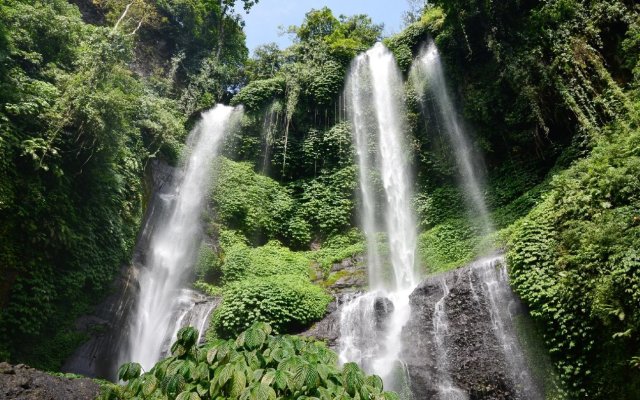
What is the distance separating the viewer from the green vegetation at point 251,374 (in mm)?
2664

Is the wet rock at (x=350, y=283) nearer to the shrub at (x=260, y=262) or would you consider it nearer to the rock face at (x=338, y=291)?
the rock face at (x=338, y=291)

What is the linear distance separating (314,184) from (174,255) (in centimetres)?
615

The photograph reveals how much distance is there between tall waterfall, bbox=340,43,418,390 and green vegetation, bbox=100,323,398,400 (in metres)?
6.13

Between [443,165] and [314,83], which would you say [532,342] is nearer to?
[443,165]

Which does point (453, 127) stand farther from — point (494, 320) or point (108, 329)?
point (108, 329)

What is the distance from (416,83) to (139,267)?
500 inches

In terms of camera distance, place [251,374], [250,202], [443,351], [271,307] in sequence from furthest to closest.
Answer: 1. [250,202]
2. [271,307]
3. [443,351]
4. [251,374]

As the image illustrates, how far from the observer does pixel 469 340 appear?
828 cm

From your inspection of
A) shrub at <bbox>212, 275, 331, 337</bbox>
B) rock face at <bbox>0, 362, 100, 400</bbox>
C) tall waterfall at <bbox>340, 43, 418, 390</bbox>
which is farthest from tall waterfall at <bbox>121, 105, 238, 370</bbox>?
tall waterfall at <bbox>340, 43, 418, 390</bbox>

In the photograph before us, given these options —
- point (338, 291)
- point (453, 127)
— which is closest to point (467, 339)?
point (338, 291)

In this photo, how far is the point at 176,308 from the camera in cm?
1273

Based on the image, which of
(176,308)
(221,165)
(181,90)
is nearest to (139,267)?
(176,308)

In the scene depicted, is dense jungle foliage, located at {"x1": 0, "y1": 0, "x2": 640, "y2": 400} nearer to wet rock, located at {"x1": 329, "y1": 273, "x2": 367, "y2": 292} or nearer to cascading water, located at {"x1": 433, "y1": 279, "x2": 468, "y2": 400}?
wet rock, located at {"x1": 329, "y1": 273, "x2": 367, "y2": 292}

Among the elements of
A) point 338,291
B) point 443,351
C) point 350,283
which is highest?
point 350,283
